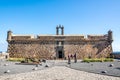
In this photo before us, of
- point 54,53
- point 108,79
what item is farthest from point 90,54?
point 108,79

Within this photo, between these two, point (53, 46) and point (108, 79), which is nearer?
point (108, 79)

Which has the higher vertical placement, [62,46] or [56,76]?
[62,46]

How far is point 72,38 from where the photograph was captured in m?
42.5

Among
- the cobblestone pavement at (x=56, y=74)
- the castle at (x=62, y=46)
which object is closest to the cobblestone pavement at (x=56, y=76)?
the cobblestone pavement at (x=56, y=74)

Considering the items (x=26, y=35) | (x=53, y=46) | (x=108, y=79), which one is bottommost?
(x=108, y=79)

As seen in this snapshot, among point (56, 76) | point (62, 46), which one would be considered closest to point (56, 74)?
point (56, 76)

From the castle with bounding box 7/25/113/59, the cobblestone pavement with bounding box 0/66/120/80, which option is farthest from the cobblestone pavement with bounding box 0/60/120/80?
the castle with bounding box 7/25/113/59

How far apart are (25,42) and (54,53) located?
26.5ft

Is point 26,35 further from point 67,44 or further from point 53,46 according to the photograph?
point 67,44

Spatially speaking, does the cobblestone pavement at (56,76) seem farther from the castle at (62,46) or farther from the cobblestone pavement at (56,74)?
the castle at (62,46)

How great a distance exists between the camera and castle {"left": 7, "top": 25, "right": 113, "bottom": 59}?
137ft

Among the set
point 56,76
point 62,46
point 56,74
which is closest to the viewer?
point 56,76

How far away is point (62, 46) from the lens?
138 feet

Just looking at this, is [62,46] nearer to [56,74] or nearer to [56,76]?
[56,74]
